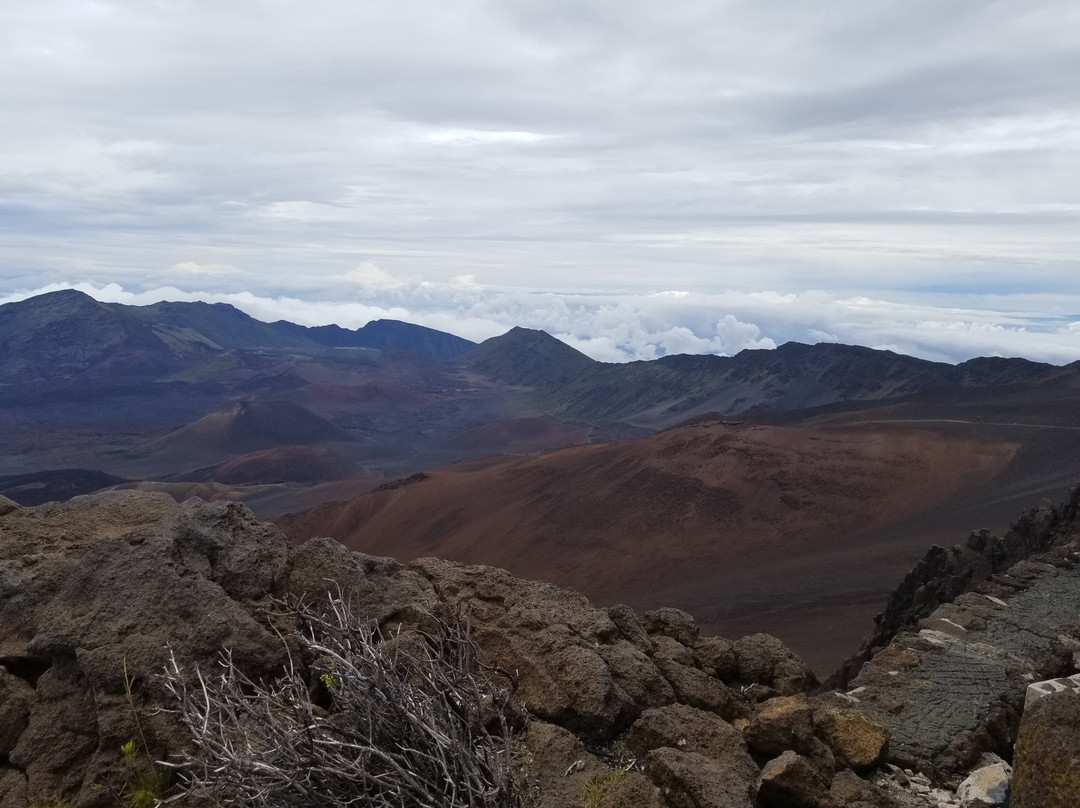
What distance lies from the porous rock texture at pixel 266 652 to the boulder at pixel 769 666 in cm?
1

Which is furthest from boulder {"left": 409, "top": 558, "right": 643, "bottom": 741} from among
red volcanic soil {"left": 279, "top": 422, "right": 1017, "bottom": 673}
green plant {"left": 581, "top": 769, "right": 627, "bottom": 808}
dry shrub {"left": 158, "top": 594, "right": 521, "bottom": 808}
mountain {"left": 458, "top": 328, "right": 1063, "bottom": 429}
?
mountain {"left": 458, "top": 328, "right": 1063, "bottom": 429}

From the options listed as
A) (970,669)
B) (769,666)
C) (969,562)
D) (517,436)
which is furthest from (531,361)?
(769,666)

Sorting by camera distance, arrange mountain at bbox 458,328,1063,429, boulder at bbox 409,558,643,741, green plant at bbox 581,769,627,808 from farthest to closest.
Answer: mountain at bbox 458,328,1063,429 → boulder at bbox 409,558,643,741 → green plant at bbox 581,769,627,808

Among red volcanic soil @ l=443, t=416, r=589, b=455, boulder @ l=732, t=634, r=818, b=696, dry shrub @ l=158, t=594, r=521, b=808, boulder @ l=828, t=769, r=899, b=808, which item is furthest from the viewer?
red volcanic soil @ l=443, t=416, r=589, b=455

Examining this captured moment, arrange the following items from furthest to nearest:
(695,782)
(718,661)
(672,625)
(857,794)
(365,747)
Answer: (672,625) → (718,661) → (857,794) → (695,782) → (365,747)

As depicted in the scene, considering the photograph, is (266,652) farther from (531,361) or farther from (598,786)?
(531,361)

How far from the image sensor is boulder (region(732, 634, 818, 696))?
21.6 feet

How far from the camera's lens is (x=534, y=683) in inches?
210

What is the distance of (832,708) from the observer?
555 centimetres

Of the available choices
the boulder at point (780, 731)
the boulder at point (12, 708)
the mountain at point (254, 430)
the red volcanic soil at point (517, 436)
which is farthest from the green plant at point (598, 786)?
the mountain at point (254, 430)

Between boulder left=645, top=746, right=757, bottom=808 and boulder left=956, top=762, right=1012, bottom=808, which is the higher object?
boulder left=645, top=746, right=757, bottom=808

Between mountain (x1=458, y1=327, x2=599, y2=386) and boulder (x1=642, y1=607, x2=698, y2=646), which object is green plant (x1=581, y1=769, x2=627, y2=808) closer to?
boulder (x1=642, y1=607, x2=698, y2=646)

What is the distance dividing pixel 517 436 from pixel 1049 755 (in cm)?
8235

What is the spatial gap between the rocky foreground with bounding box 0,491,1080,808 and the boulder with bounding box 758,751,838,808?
10mm
